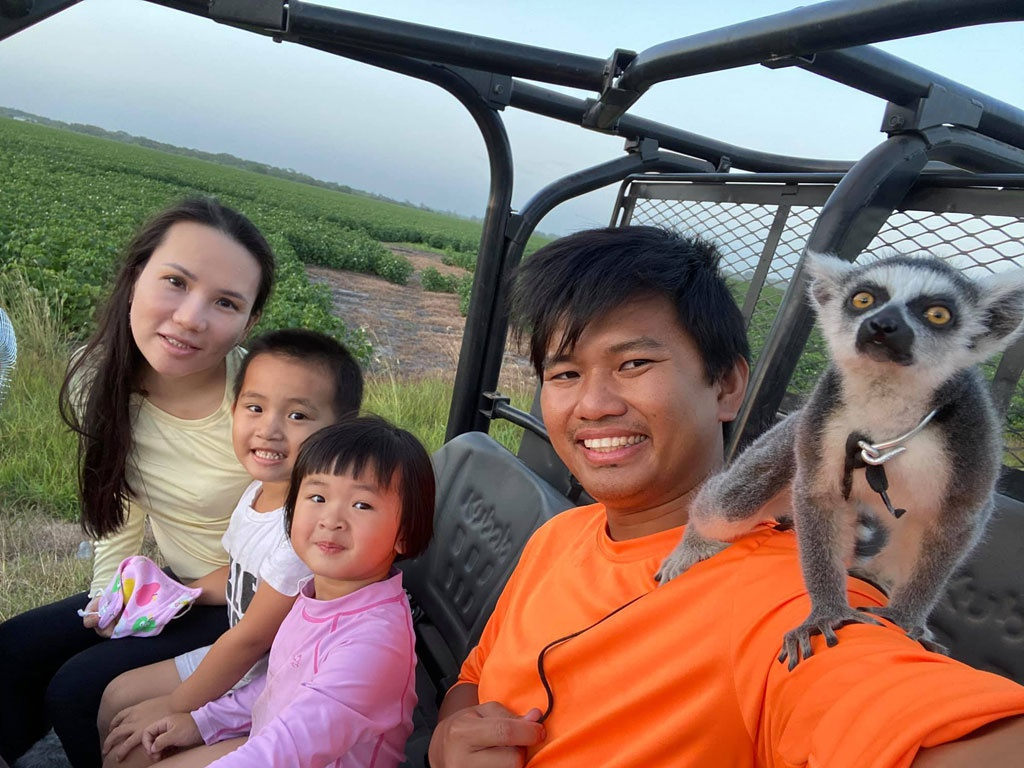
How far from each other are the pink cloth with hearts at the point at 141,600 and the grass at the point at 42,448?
1.24 metres

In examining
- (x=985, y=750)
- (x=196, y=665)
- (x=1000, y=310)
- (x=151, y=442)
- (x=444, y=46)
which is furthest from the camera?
(x=151, y=442)

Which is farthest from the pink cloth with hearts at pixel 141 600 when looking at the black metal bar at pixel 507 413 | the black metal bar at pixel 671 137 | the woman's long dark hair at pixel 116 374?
the black metal bar at pixel 671 137

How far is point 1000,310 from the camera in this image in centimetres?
112

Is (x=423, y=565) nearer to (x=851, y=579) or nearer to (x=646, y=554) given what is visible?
(x=646, y=554)

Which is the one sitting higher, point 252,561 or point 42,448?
point 252,561

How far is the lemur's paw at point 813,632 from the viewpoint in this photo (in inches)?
38.7

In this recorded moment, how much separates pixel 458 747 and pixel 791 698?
696mm

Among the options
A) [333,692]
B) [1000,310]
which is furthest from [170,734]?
[1000,310]

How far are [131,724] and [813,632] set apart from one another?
186cm

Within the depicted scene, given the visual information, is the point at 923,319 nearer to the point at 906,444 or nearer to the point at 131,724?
the point at 906,444

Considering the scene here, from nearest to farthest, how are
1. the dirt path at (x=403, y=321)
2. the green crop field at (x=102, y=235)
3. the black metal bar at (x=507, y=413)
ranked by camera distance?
the black metal bar at (x=507, y=413), the green crop field at (x=102, y=235), the dirt path at (x=403, y=321)

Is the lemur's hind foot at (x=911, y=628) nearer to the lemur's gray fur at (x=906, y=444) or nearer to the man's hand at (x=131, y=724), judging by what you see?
the lemur's gray fur at (x=906, y=444)

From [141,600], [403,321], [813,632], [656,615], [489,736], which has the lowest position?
[403,321]

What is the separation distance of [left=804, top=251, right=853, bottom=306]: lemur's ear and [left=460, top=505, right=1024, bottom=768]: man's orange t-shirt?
46 cm
